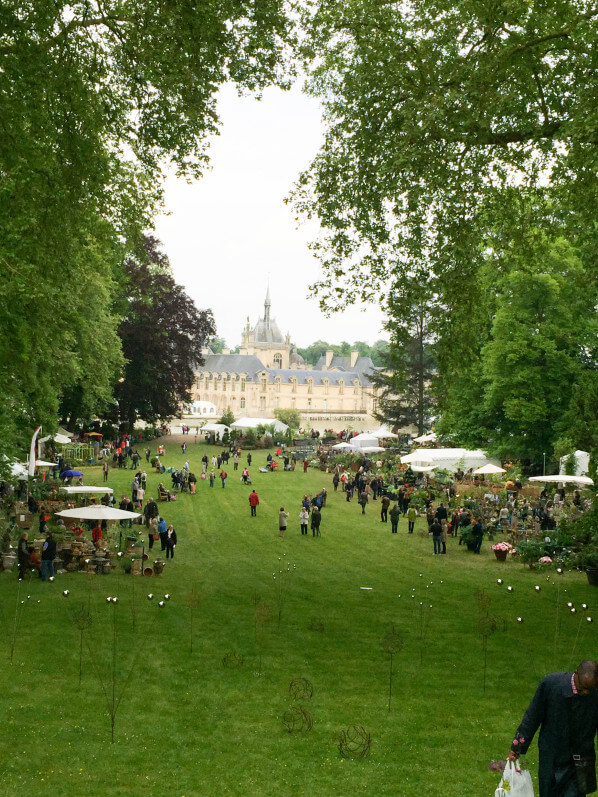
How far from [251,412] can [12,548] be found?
94.1m

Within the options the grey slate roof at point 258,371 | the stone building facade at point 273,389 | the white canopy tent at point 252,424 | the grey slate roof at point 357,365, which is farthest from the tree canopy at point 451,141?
the grey slate roof at point 357,365

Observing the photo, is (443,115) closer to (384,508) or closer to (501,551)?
(501,551)

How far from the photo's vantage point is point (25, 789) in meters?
7.96

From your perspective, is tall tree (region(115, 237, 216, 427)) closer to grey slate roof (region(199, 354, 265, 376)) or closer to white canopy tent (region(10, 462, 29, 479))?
white canopy tent (region(10, 462, 29, 479))

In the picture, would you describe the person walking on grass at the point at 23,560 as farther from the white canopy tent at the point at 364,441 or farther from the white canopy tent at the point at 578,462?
the white canopy tent at the point at 364,441

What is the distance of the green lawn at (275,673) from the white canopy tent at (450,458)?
12711mm

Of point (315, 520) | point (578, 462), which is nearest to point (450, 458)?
point (578, 462)

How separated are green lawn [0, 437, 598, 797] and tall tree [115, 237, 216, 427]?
30.9 meters

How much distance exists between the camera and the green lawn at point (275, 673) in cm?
851

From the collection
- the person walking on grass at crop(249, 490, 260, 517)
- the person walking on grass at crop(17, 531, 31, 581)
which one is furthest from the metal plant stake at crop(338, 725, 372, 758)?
the person walking on grass at crop(249, 490, 260, 517)

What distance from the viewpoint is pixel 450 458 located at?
1364 inches

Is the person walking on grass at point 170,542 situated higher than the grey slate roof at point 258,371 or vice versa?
the grey slate roof at point 258,371

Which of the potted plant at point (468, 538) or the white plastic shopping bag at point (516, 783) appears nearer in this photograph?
the white plastic shopping bag at point (516, 783)

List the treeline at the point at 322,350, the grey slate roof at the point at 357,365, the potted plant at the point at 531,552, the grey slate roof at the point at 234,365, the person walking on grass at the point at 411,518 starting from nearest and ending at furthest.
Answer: the potted plant at the point at 531,552 → the person walking on grass at the point at 411,518 → the grey slate roof at the point at 234,365 → the grey slate roof at the point at 357,365 → the treeline at the point at 322,350
